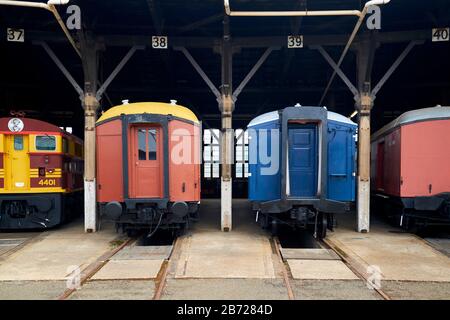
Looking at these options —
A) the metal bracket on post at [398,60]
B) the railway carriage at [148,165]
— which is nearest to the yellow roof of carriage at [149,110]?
the railway carriage at [148,165]

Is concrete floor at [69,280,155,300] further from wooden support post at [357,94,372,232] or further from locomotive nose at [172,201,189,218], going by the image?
wooden support post at [357,94,372,232]

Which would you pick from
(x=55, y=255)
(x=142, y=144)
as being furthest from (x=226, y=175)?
(x=55, y=255)

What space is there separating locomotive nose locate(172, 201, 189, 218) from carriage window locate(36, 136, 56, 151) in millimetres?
4236

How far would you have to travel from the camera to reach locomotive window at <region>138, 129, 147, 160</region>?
9.05m

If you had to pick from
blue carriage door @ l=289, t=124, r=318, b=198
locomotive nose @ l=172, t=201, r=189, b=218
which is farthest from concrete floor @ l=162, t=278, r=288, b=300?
blue carriage door @ l=289, t=124, r=318, b=198

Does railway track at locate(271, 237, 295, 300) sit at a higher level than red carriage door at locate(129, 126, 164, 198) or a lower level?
lower

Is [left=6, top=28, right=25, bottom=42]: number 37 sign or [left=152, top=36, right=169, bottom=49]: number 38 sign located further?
[left=152, top=36, right=169, bottom=49]: number 38 sign

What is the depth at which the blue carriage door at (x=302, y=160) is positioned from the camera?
932cm

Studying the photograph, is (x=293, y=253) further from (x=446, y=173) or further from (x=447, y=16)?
(x=447, y=16)

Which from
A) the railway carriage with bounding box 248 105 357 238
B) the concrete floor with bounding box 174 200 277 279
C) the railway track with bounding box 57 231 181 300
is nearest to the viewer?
the railway track with bounding box 57 231 181 300

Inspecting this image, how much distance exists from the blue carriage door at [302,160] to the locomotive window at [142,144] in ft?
11.2

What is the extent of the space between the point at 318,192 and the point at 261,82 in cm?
831

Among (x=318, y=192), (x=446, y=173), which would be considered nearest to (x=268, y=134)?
(x=318, y=192)

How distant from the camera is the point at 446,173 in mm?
9398
